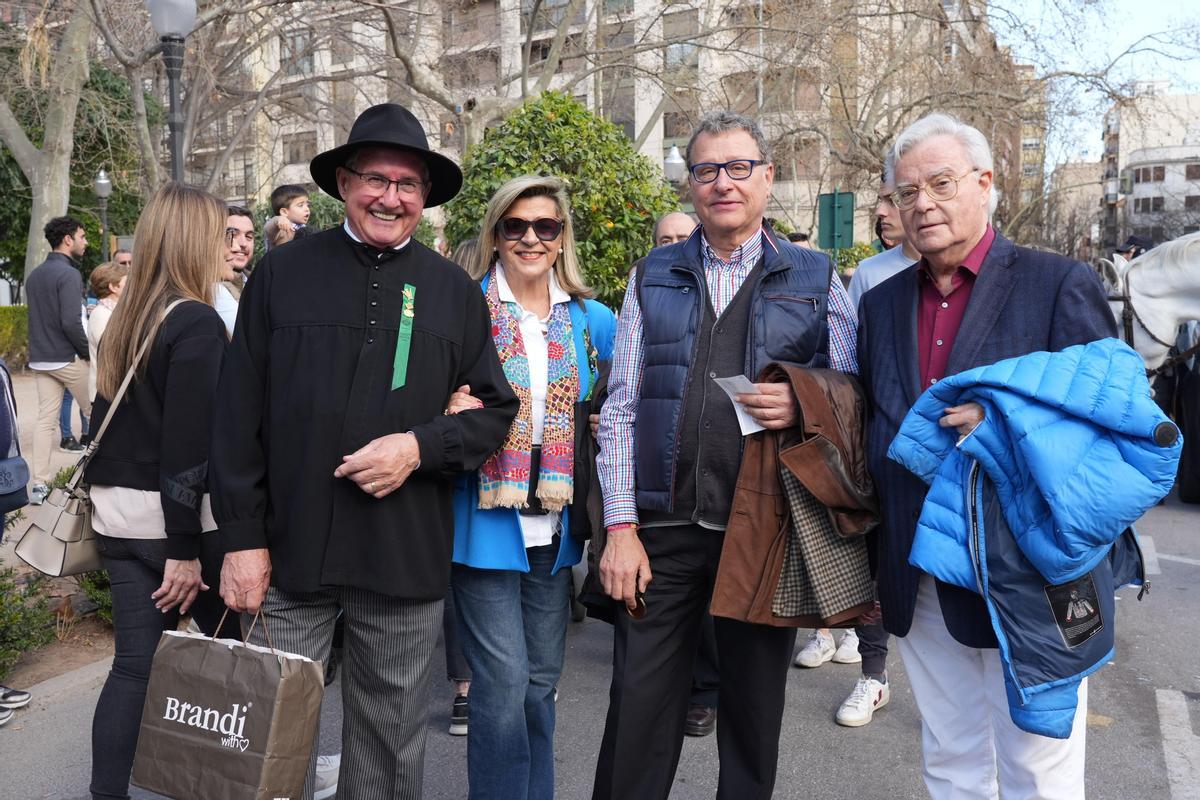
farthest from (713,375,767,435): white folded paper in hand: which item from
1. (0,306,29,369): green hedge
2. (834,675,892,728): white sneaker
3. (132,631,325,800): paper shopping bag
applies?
(0,306,29,369): green hedge

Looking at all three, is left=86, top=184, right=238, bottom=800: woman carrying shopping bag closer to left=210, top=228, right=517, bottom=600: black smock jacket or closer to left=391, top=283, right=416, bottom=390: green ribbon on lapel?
left=210, top=228, right=517, bottom=600: black smock jacket

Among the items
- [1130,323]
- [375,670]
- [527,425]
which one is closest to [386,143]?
[527,425]

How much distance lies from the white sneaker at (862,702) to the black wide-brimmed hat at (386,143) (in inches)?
106

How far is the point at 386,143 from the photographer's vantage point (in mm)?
2492

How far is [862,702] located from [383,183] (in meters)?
2.90

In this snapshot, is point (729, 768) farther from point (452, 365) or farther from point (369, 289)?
point (369, 289)

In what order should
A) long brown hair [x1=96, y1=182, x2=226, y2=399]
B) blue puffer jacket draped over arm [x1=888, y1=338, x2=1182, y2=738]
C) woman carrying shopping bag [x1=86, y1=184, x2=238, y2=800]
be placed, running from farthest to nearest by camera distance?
long brown hair [x1=96, y1=182, x2=226, y2=399]
woman carrying shopping bag [x1=86, y1=184, x2=238, y2=800]
blue puffer jacket draped over arm [x1=888, y1=338, x2=1182, y2=738]

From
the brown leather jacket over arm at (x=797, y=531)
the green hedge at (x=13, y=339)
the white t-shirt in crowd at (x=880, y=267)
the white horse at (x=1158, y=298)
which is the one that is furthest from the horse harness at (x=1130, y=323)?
the green hedge at (x=13, y=339)

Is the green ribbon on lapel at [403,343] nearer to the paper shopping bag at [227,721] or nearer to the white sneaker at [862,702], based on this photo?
the paper shopping bag at [227,721]

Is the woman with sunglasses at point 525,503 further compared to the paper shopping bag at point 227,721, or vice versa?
the woman with sunglasses at point 525,503

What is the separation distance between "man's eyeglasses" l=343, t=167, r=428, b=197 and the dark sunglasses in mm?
467

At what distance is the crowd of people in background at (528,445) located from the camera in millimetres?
2422

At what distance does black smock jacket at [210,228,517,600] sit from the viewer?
7.97ft

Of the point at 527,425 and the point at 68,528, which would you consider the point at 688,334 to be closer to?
the point at 527,425
